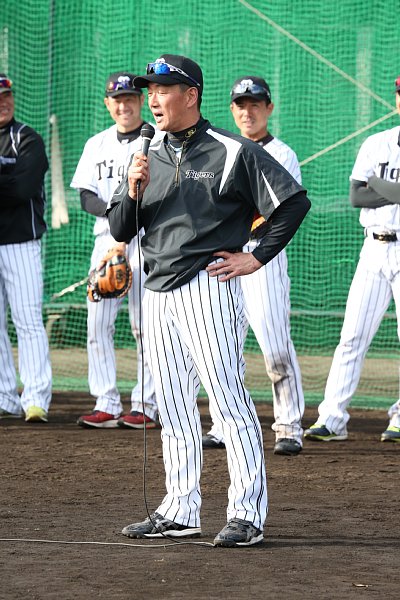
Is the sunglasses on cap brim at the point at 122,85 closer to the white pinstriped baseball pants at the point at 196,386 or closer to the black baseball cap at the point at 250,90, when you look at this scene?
the black baseball cap at the point at 250,90

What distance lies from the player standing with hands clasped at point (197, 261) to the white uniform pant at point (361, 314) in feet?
9.22

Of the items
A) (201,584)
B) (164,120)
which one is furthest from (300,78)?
(201,584)

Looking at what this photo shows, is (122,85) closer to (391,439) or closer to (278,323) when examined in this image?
(278,323)

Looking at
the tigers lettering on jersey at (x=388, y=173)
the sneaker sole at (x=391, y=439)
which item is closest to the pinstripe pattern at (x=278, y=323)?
the tigers lettering on jersey at (x=388, y=173)

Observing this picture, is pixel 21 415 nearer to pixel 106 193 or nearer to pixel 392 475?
pixel 106 193

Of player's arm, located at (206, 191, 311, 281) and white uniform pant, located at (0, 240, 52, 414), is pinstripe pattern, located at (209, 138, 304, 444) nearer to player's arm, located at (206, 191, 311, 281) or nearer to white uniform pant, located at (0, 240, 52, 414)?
white uniform pant, located at (0, 240, 52, 414)

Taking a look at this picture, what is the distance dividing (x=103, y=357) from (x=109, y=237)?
896 millimetres

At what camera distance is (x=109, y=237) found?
27.9ft

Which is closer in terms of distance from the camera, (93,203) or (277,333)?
(277,333)

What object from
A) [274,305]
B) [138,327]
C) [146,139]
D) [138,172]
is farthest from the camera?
[138,327]

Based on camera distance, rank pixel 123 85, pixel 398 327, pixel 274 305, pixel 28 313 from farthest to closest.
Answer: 1. pixel 28 313
2. pixel 123 85
3. pixel 398 327
4. pixel 274 305

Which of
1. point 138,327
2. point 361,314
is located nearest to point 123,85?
point 138,327

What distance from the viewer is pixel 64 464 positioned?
727cm

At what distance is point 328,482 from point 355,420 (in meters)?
2.78
